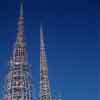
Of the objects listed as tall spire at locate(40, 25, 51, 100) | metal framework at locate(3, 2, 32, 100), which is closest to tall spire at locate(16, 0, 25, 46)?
metal framework at locate(3, 2, 32, 100)

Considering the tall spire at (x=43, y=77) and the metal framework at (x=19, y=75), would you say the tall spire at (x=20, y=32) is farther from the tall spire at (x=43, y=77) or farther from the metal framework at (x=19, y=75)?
the tall spire at (x=43, y=77)

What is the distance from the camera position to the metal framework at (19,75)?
103875 mm

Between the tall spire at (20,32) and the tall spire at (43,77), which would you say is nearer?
the tall spire at (20,32)

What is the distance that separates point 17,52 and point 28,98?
9030 mm

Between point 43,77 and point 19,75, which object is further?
point 43,77

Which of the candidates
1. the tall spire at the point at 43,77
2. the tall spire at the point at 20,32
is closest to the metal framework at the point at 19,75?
the tall spire at the point at 20,32

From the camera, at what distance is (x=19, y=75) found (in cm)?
10431

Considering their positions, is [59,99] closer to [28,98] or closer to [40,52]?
[40,52]

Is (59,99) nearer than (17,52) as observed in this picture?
No

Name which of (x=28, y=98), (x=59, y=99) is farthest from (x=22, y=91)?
(x=59, y=99)

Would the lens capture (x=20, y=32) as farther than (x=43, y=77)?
No

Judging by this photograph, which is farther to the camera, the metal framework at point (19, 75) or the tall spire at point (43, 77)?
the tall spire at point (43, 77)

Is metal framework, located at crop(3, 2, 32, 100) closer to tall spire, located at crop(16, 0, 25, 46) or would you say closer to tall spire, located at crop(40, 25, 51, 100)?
tall spire, located at crop(16, 0, 25, 46)

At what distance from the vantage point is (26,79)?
344ft
